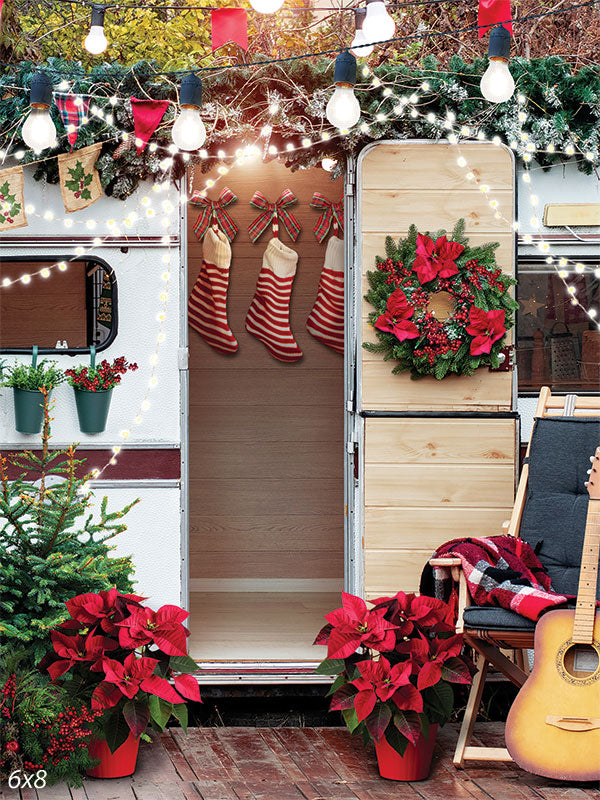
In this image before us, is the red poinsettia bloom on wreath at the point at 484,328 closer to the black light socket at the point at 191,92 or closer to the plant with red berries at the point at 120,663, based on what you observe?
the black light socket at the point at 191,92

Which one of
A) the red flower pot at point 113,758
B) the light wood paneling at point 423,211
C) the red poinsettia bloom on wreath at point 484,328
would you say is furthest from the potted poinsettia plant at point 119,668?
the red poinsettia bloom on wreath at point 484,328

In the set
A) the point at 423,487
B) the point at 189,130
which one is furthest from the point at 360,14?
the point at 423,487

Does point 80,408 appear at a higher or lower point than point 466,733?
higher

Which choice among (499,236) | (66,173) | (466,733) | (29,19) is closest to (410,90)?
(499,236)

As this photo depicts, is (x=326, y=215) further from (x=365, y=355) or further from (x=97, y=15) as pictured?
(x=97, y=15)

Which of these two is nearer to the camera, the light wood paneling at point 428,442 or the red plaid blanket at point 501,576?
the red plaid blanket at point 501,576

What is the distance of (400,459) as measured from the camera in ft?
13.7

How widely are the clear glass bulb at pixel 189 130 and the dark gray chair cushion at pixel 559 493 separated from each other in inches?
72.1

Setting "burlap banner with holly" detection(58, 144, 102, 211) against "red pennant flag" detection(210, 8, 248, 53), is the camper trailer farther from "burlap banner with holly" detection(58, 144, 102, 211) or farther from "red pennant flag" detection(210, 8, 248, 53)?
"red pennant flag" detection(210, 8, 248, 53)

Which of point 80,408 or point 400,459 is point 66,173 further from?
point 400,459

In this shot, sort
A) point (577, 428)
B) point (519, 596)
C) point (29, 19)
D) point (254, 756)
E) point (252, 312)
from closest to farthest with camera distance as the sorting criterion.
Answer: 1. point (519, 596)
2. point (254, 756)
3. point (577, 428)
4. point (252, 312)
5. point (29, 19)

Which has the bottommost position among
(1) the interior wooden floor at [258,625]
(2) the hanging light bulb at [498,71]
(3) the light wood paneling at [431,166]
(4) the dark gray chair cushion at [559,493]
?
(1) the interior wooden floor at [258,625]

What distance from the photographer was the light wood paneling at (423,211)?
419 centimetres

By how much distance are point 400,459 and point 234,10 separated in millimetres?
1959
